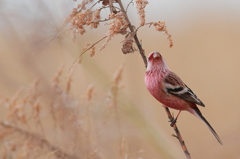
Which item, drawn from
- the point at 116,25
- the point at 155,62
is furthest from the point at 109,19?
the point at 155,62

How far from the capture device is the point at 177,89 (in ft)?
6.84

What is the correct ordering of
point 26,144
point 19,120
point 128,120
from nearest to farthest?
point 26,144 < point 19,120 < point 128,120

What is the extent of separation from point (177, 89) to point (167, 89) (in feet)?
0.49

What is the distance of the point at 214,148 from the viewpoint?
1748mm

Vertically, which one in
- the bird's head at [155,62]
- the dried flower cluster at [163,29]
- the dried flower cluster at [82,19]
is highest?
the dried flower cluster at [82,19]

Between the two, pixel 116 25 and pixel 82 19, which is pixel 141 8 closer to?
pixel 116 25

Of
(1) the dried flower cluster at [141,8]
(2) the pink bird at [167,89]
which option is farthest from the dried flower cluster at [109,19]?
(2) the pink bird at [167,89]

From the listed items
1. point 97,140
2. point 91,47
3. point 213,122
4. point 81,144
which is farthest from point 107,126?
point 213,122

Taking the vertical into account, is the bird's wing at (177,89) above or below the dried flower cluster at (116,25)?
below

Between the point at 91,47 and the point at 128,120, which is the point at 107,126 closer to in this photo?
the point at 128,120

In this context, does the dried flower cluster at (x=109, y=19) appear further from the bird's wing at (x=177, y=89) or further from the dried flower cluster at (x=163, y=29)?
the bird's wing at (x=177, y=89)

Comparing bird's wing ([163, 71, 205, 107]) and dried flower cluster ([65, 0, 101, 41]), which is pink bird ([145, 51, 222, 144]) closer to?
bird's wing ([163, 71, 205, 107])

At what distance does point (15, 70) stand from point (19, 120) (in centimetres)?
63

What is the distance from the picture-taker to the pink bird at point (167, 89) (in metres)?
1.88
